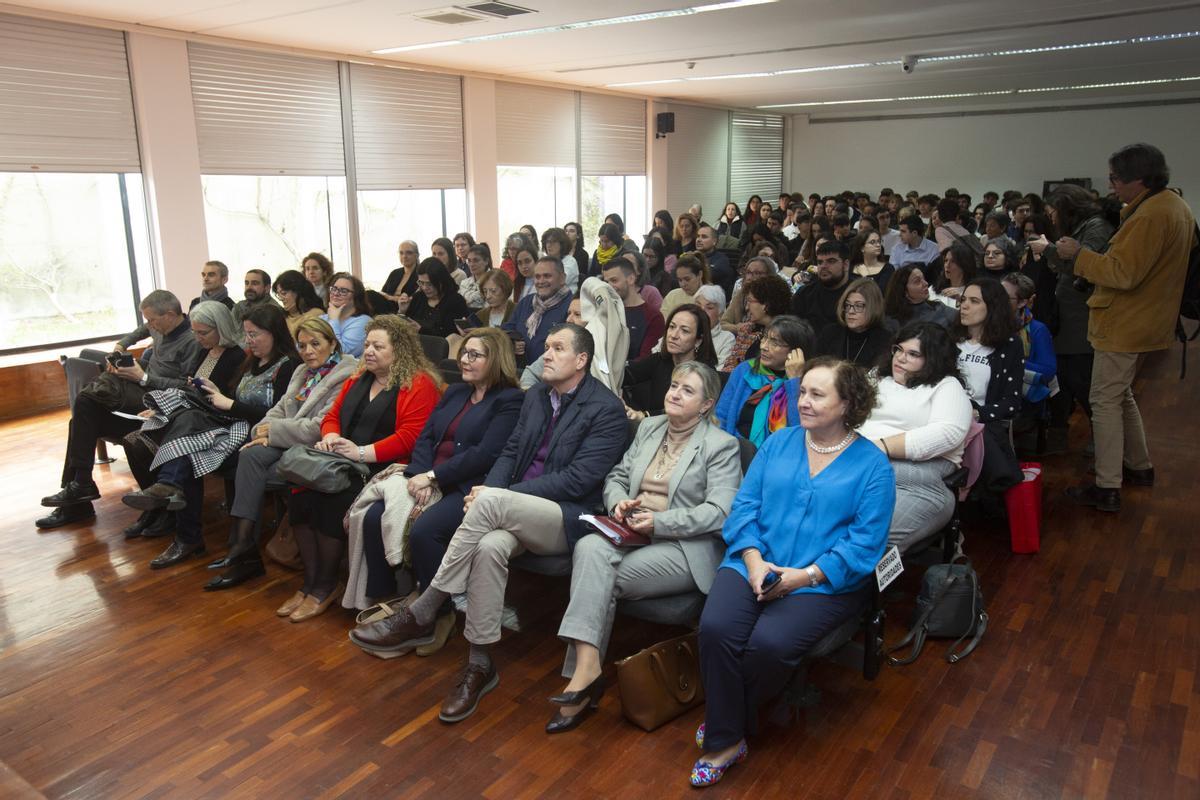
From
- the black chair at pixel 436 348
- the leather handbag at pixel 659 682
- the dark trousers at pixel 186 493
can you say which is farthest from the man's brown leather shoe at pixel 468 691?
the black chair at pixel 436 348

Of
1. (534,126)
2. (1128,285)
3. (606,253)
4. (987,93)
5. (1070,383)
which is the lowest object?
(1070,383)

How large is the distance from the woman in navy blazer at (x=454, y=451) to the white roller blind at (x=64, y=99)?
532cm

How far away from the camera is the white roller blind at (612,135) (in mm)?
13180

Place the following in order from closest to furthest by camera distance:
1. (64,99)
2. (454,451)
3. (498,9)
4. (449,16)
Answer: (454,451) → (498,9) → (449,16) → (64,99)

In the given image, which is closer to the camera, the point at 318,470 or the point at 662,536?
the point at 662,536

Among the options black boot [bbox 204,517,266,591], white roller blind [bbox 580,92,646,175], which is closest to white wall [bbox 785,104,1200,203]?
white roller blind [bbox 580,92,646,175]

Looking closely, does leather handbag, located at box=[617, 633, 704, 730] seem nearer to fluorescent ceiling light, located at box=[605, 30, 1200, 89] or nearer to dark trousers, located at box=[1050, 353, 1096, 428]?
dark trousers, located at box=[1050, 353, 1096, 428]

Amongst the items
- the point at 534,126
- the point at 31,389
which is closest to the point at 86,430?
the point at 31,389

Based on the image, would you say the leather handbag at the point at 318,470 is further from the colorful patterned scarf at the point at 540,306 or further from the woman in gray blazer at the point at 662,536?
the colorful patterned scarf at the point at 540,306

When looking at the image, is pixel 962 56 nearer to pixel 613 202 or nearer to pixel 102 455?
pixel 613 202

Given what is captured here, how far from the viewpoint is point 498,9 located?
21.7ft

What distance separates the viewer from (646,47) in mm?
8820

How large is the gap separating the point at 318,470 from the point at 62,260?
5.68m

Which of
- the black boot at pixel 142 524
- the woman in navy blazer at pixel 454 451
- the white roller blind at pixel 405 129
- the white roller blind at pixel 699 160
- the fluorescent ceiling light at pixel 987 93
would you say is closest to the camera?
the woman in navy blazer at pixel 454 451
